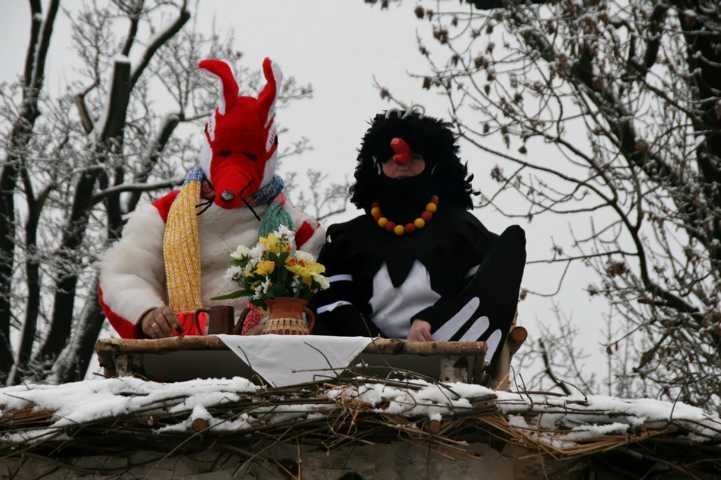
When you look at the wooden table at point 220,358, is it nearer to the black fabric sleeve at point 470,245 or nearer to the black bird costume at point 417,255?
the black bird costume at point 417,255

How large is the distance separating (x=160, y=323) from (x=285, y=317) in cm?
56

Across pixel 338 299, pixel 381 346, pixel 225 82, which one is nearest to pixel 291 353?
pixel 381 346

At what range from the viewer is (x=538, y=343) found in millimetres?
10930

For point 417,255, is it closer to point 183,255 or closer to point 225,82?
point 183,255

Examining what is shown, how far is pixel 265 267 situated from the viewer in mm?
4562

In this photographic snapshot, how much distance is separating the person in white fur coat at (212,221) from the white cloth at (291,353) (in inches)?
40.8

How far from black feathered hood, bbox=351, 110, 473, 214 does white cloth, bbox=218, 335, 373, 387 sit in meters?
1.28

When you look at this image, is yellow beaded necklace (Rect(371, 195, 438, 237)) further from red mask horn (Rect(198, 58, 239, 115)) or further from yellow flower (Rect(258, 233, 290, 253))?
red mask horn (Rect(198, 58, 239, 115))

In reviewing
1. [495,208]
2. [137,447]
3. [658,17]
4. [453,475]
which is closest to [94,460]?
[137,447]

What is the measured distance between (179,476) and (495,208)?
4982 mm

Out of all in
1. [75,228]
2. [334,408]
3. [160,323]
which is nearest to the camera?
[334,408]

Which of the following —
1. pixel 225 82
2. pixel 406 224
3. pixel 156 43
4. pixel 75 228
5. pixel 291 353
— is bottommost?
pixel 291 353

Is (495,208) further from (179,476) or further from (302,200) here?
(302,200)

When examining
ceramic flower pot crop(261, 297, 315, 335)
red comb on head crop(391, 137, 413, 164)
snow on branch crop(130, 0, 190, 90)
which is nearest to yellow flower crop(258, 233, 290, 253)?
ceramic flower pot crop(261, 297, 315, 335)
